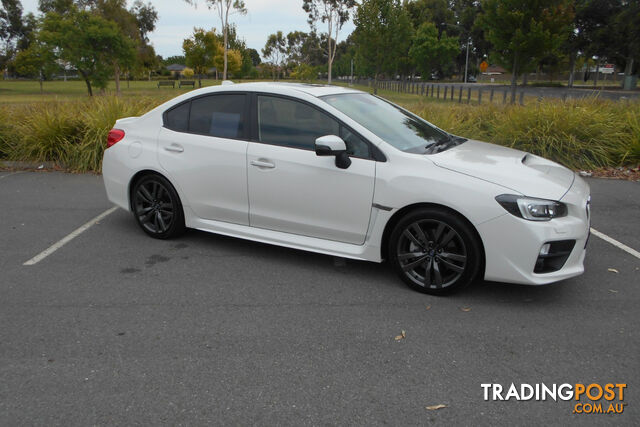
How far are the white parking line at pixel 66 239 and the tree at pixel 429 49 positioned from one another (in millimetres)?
51957

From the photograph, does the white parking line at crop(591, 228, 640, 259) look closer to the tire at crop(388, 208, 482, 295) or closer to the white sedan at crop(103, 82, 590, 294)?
the white sedan at crop(103, 82, 590, 294)

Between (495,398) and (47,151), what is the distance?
913cm

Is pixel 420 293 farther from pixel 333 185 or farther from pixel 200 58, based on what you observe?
pixel 200 58

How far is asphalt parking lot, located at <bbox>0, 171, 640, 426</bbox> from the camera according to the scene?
108 inches

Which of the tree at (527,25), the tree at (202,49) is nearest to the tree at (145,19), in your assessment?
the tree at (202,49)

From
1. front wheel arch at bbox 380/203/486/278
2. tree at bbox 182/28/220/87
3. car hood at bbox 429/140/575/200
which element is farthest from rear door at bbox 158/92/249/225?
tree at bbox 182/28/220/87

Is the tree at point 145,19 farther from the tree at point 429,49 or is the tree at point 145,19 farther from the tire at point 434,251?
the tire at point 434,251

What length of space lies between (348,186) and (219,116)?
1.57 meters


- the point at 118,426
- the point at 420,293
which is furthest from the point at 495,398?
the point at 118,426

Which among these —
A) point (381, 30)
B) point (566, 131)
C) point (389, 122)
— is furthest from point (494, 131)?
point (381, 30)

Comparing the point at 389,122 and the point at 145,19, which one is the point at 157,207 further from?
the point at 145,19

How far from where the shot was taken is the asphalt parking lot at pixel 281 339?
8.97 ft

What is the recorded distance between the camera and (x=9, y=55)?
2494 inches

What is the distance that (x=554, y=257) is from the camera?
12.3 feet
